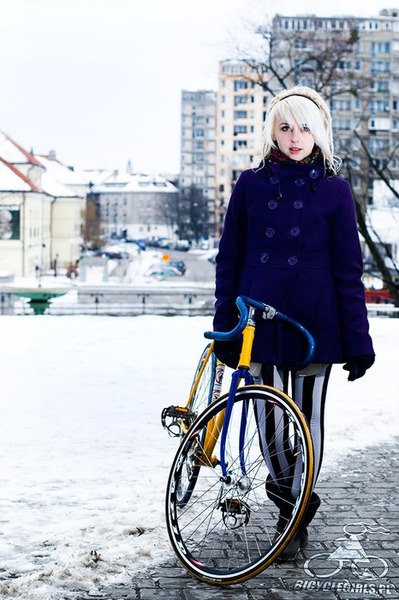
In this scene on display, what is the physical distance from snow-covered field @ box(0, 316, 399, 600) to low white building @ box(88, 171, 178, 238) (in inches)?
6515

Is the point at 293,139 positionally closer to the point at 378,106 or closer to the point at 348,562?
the point at 348,562

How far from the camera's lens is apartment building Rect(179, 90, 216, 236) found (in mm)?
171125

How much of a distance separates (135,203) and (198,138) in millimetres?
15854

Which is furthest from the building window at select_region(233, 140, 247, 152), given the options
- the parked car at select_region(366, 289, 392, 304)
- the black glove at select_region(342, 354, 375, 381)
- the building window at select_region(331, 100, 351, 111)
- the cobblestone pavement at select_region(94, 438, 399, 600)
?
the black glove at select_region(342, 354, 375, 381)

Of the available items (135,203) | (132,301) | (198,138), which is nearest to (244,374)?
(132,301)

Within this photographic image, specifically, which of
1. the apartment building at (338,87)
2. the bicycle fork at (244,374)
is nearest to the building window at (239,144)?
the apartment building at (338,87)

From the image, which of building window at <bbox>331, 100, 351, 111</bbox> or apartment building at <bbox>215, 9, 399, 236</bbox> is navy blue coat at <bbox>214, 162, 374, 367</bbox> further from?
building window at <bbox>331, 100, 351, 111</bbox>

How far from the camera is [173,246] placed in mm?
129500

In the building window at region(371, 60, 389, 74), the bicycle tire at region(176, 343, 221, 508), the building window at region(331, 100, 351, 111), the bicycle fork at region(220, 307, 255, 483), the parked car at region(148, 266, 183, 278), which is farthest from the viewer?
the building window at region(371, 60, 389, 74)

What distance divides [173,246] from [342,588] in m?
126

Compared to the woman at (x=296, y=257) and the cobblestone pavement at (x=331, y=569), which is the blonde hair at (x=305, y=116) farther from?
the cobblestone pavement at (x=331, y=569)

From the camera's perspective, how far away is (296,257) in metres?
4.07

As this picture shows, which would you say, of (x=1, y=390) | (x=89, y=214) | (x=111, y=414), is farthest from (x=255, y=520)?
(x=89, y=214)

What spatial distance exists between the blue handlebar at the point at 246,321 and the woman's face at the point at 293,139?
0.59 meters
